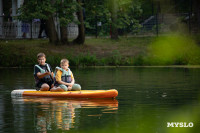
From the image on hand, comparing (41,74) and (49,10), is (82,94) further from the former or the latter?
(49,10)

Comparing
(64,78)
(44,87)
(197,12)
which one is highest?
(197,12)

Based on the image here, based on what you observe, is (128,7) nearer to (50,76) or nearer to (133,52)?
(133,52)

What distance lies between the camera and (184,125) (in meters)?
10.3

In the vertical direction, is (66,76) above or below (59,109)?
above

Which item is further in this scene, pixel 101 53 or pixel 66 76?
pixel 101 53

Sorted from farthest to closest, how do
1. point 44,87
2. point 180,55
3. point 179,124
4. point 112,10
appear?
1. point 112,10
2. point 180,55
3. point 44,87
4. point 179,124

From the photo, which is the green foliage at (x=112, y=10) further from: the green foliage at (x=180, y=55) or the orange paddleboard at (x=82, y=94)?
the orange paddleboard at (x=82, y=94)

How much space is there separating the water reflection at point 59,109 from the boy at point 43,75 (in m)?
0.66

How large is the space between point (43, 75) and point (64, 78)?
0.58 m

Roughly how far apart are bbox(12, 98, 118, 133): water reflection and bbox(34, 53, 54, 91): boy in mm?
660

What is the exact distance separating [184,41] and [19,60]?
10.1 m

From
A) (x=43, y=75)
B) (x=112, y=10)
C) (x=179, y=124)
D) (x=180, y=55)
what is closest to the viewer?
(x=179, y=124)

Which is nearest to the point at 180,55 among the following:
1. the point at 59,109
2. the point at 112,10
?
the point at 112,10

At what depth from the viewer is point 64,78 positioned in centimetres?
1531
